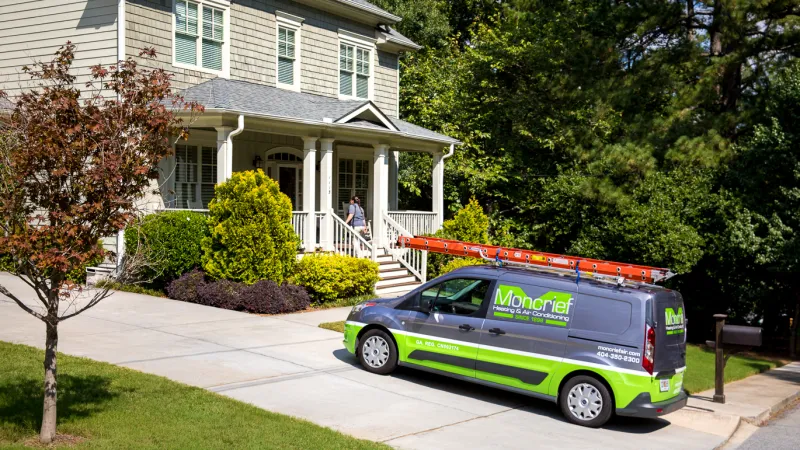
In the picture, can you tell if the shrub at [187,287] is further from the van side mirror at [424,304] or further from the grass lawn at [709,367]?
the grass lawn at [709,367]

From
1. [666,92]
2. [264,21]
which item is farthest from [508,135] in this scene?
[264,21]

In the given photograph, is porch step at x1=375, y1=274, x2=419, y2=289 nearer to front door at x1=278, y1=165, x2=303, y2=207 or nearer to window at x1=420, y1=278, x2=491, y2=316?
front door at x1=278, y1=165, x2=303, y2=207

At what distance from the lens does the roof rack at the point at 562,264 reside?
9.44 meters

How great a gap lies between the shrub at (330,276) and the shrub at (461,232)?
417 centimetres

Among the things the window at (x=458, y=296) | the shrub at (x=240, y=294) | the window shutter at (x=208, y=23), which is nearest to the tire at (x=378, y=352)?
the window at (x=458, y=296)

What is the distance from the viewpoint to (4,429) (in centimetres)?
685

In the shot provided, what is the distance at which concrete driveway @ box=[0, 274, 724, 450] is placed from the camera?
8.29 m

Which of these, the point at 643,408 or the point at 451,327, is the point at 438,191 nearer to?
the point at 451,327

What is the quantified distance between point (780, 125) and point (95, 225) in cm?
Result: 1485

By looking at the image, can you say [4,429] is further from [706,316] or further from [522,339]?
[706,316]

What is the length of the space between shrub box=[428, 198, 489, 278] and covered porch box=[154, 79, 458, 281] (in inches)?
27.2

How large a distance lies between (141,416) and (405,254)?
Result: 13.6 metres

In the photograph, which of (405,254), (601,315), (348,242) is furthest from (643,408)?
(405,254)

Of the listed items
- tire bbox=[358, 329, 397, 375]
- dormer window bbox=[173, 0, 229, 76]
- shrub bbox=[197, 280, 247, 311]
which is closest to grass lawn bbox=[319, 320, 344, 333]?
shrub bbox=[197, 280, 247, 311]
